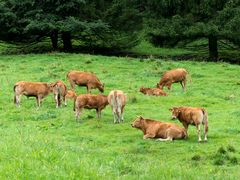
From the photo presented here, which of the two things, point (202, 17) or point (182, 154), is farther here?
point (202, 17)

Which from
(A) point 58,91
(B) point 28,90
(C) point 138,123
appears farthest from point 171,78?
(C) point 138,123

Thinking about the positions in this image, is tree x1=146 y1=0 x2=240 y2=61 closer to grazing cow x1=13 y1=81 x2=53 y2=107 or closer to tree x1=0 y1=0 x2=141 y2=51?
tree x1=0 y1=0 x2=141 y2=51

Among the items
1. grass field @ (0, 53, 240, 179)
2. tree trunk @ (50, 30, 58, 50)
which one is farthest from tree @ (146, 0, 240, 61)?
tree trunk @ (50, 30, 58, 50)

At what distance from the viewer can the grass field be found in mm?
9922

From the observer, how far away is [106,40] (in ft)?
138

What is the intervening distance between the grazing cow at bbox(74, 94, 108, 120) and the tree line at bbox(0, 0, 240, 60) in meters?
19.0

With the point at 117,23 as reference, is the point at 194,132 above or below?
below

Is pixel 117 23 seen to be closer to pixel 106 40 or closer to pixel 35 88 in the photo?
pixel 106 40

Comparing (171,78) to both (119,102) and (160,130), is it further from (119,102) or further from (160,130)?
(160,130)

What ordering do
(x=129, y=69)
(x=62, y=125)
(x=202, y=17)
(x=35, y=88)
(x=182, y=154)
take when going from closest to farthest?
(x=182, y=154), (x=62, y=125), (x=35, y=88), (x=129, y=69), (x=202, y=17)

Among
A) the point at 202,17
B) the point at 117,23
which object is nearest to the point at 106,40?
→ the point at 117,23

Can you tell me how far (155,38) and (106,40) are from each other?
481cm

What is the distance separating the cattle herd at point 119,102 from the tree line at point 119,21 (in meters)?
12.3

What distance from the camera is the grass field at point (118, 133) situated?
992 centimetres
